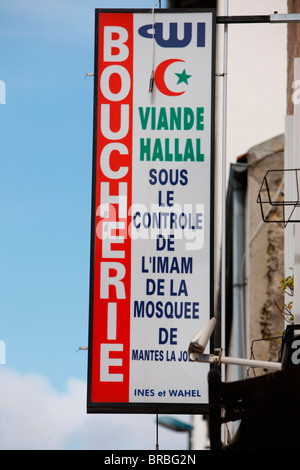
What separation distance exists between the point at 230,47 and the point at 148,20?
410 inches

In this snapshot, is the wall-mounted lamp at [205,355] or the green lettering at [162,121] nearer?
the wall-mounted lamp at [205,355]

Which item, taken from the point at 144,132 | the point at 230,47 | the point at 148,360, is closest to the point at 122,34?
the point at 144,132

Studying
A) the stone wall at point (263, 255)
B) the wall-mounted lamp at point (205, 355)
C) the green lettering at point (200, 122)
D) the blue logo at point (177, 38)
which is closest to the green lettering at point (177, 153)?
the green lettering at point (200, 122)

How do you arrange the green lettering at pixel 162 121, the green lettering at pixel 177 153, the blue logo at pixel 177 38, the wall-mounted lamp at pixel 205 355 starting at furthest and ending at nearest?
the blue logo at pixel 177 38 < the green lettering at pixel 162 121 < the green lettering at pixel 177 153 < the wall-mounted lamp at pixel 205 355

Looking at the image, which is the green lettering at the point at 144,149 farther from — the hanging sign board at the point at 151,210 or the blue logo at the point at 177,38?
the blue logo at the point at 177,38

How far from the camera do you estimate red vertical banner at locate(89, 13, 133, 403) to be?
7746 millimetres

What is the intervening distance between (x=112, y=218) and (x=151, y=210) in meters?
0.33

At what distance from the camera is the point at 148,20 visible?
8273 mm

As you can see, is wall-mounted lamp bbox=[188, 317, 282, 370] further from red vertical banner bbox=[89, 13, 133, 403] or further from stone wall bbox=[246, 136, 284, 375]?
stone wall bbox=[246, 136, 284, 375]

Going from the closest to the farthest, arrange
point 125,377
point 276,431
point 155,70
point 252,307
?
point 276,431, point 125,377, point 155,70, point 252,307

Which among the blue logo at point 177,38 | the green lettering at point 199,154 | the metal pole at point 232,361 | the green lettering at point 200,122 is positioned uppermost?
the blue logo at point 177,38

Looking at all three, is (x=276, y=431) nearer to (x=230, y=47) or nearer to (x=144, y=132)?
(x=144, y=132)

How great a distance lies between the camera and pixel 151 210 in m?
7.90

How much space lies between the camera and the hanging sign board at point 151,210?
7715mm
